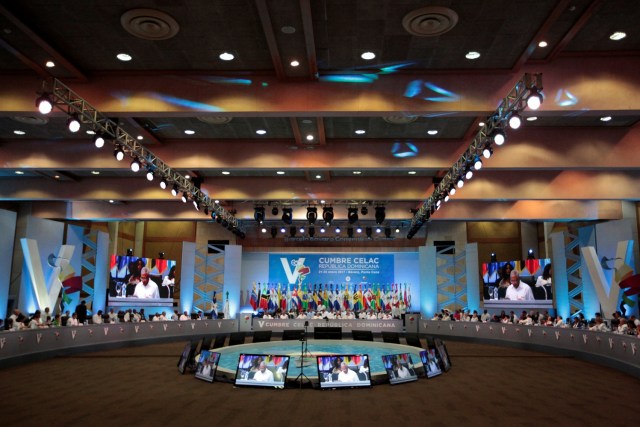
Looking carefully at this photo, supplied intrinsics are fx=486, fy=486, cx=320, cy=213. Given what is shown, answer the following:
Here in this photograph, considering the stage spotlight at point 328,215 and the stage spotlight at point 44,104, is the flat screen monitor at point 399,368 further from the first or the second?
the stage spotlight at point 328,215

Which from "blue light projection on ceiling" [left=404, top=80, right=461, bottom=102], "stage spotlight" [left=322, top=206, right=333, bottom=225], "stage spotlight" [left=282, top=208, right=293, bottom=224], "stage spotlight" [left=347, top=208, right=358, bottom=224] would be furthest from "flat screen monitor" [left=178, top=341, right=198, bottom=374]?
"stage spotlight" [left=347, top=208, right=358, bottom=224]

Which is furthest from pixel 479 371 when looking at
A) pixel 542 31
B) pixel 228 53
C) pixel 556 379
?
pixel 228 53

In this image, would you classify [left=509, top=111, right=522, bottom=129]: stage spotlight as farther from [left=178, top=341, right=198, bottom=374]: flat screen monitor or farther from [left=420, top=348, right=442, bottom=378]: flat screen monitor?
[left=178, top=341, right=198, bottom=374]: flat screen monitor

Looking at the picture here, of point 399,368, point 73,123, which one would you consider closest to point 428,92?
point 399,368

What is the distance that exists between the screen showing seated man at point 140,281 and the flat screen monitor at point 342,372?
16.3 meters

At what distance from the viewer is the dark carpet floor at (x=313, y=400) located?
728 centimetres

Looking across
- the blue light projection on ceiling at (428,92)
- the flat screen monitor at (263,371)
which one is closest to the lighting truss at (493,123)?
the blue light projection on ceiling at (428,92)

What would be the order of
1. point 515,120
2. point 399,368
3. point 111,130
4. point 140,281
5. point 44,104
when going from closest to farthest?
point 44,104 < point 515,120 < point 399,368 < point 111,130 < point 140,281

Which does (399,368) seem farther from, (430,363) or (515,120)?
(515,120)

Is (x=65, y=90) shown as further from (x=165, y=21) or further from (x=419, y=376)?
(x=419, y=376)

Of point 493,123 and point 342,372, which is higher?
point 493,123

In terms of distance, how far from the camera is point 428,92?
30.7 ft

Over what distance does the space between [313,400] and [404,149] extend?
25.0ft

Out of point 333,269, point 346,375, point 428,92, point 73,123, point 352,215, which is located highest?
point 428,92
